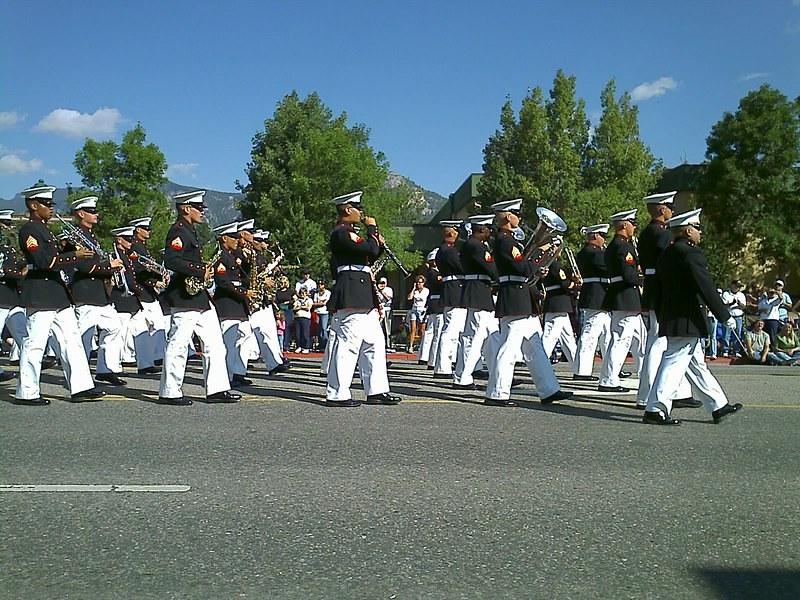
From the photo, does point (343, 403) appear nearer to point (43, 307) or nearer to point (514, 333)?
point (514, 333)

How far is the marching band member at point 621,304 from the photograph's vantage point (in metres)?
9.76

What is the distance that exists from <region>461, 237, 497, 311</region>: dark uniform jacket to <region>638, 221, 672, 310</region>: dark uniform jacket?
168cm

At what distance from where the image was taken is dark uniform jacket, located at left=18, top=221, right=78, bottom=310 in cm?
827

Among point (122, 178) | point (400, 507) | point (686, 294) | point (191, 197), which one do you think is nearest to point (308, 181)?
point (122, 178)

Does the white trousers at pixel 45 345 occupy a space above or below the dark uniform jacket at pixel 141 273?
below

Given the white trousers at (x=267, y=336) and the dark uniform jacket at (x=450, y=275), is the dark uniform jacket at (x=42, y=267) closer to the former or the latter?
the white trousers at (x=267, y=336)

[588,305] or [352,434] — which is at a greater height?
[588,305]

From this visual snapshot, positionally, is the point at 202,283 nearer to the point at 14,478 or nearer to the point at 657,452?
the point at 14,478

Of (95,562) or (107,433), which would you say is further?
(107,433)

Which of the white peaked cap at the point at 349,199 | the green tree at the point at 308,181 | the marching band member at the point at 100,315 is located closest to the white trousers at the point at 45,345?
the marching band member at the point at 100,315

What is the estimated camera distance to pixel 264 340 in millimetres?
11539

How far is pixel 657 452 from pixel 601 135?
32.6m

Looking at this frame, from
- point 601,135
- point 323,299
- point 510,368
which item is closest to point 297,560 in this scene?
point 510,368

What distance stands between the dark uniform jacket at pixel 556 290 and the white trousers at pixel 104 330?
589 centimetres
